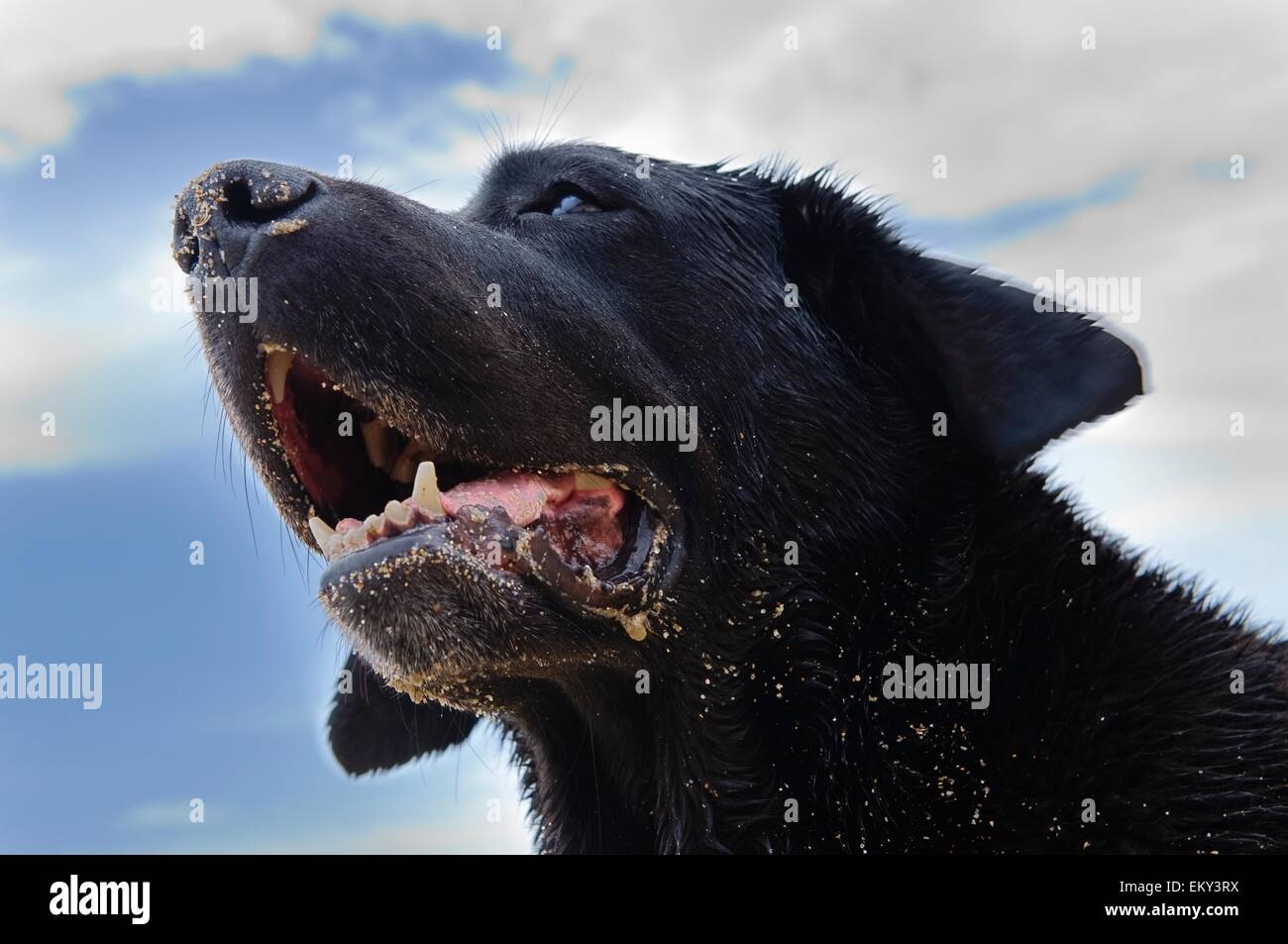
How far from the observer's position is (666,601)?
3.56 m

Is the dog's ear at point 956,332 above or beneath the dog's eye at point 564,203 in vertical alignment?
beneath

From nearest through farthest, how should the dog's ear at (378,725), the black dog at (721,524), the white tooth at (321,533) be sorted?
the black dog at (721,524)
the white tooth at (321,533)
the dog's ear at (378,725)

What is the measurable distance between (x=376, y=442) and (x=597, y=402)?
644 millimetres

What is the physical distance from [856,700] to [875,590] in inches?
13.0

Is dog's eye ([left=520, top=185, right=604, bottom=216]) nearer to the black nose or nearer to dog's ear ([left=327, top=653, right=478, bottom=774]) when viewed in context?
the black nose

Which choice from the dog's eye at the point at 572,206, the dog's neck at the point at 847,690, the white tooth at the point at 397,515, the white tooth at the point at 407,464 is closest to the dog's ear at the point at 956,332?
the dog's neck at the point at 847,690

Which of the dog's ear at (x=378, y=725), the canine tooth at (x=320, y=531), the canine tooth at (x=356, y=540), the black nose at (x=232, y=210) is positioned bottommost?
the dog's ear at (x=378, y=725)

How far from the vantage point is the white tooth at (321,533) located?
11.1ft

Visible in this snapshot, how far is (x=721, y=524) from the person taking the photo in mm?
3656

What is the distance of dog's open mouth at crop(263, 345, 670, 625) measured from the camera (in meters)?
3.27

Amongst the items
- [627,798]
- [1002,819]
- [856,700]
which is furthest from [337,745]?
[1002,819]

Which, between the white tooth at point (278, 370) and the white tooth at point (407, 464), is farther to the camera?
the white tooth at point (407, 464)

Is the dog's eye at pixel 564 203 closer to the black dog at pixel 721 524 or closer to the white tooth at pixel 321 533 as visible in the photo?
the black dog at pixel 721 524

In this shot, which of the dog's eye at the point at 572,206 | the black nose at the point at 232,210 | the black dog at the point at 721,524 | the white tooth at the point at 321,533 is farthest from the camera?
the dog's eye at the point at 572,206
